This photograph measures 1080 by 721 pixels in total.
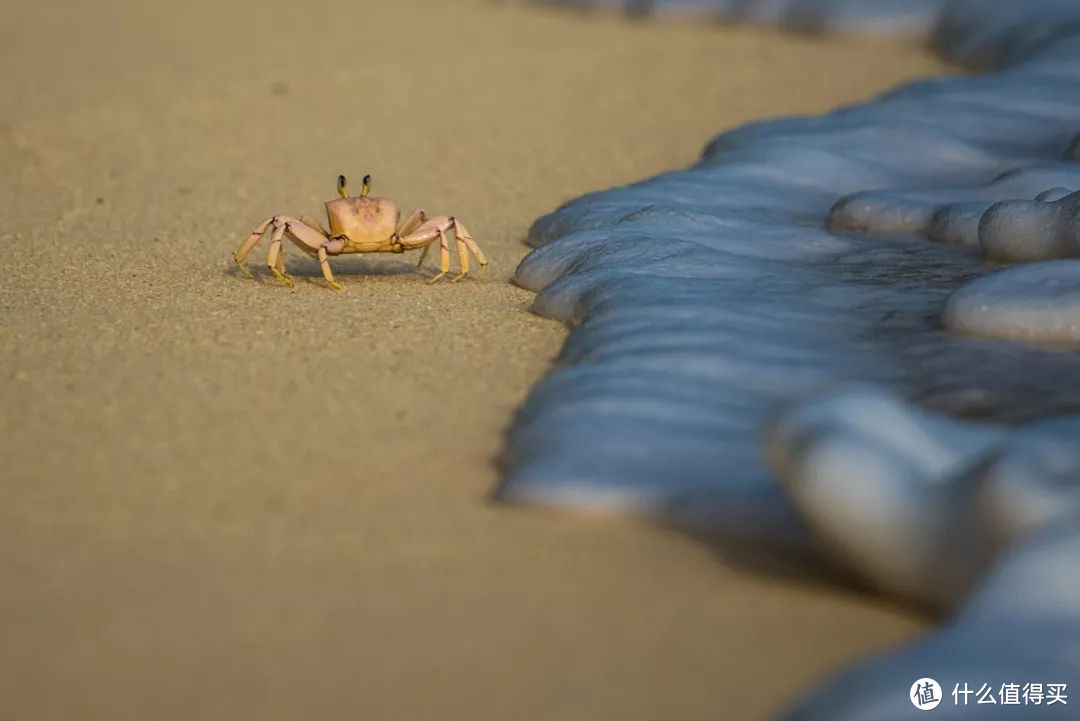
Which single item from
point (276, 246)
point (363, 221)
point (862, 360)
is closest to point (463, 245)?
point (363, 221)

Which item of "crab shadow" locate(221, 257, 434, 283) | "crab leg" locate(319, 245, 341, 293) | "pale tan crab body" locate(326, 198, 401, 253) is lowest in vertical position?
"crab shadow" locate(221, 257, 434, 283)

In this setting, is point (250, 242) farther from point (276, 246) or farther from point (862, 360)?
point (862, 360)

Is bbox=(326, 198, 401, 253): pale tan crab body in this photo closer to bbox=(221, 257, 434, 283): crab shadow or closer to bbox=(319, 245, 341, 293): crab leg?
bbox=(319, 245, 341, 293): crab leg

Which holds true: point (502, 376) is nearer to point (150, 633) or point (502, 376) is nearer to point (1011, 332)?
point (1011, 332)

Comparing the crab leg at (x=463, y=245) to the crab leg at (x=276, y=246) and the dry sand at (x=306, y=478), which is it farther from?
the crab leg at (x=276, y=246)

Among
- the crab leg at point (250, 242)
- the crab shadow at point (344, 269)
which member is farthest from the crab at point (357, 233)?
the crab shadow at point (344, 269)

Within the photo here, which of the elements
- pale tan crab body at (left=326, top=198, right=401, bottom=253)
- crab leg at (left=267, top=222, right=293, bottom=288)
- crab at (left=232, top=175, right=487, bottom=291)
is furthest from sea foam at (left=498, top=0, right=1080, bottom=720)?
crab leg at (left=267, top=222, right=293, bottom=288)

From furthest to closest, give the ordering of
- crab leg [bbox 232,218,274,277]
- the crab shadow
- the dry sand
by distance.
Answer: the crab shadow < crab leg [bbox 232,218,274,277] < the dry sand

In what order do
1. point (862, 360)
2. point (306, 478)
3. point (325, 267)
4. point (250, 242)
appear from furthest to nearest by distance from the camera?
point (250, 242) < point (325, 267) < point (862, 360) < point (306, 478)

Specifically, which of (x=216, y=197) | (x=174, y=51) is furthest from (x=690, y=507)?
(x=174, y=51)
